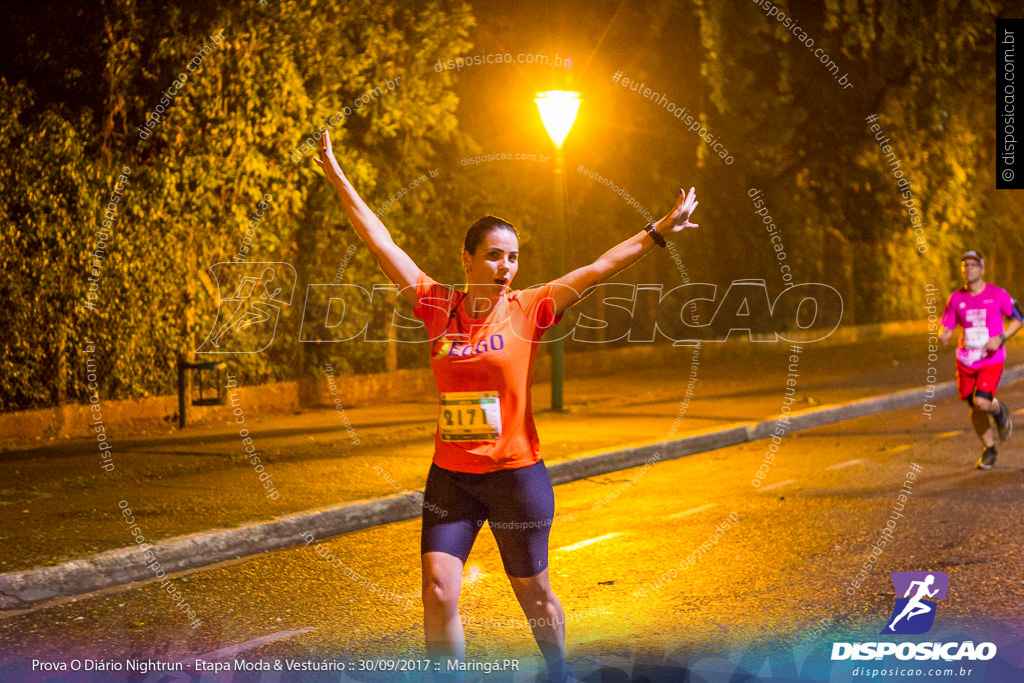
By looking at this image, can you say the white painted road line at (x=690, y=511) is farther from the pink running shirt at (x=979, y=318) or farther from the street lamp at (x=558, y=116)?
the street lamp at (x=558, y=116)

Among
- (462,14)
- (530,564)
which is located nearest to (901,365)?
(462,14)

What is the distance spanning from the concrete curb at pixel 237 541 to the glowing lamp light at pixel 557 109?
12.4 feet

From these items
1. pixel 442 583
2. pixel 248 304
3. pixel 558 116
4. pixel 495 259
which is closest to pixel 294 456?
pixel 248 304

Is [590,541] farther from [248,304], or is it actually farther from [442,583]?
[248,304]

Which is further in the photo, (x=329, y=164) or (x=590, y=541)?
(x=590, y=541)

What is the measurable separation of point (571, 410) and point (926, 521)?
664 centimetres

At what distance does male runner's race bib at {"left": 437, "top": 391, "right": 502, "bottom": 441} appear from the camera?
13.3 ft

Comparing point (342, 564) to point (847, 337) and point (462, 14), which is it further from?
point (847, 337)

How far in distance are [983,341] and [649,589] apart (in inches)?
209

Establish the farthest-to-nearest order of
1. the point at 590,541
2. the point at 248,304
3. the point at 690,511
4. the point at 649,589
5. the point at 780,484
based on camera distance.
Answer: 1. the point at 248,304
2. the point at 780,484
3. the point at 690,511
4. the point at 590,541
5. the point at 649,589

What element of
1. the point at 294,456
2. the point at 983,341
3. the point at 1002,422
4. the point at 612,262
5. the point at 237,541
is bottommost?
the point at 237,541

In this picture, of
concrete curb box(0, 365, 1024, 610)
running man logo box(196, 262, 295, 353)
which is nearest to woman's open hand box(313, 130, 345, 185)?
concrete curb box(0, 365, 1024, 610)

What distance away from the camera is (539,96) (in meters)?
12.7

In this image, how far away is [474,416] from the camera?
406 centimetres
